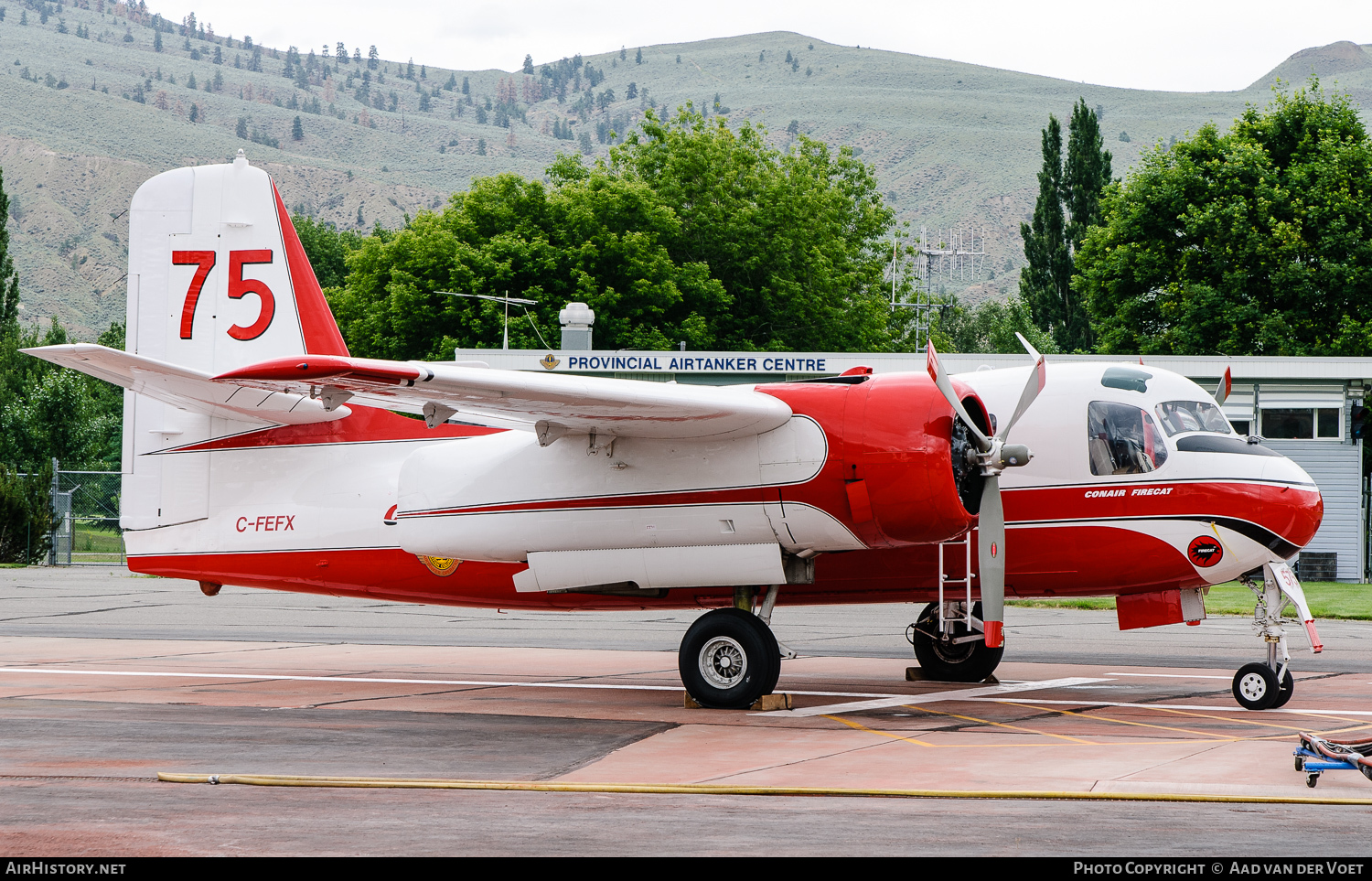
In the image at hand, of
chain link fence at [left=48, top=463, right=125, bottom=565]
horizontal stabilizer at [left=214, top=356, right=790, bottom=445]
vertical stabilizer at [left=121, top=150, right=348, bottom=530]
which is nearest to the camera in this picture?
horizontal stabilizer at [left=214, top=356, right=790, bottom=445]

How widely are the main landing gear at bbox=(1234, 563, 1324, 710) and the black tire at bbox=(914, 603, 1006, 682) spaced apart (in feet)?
10.6

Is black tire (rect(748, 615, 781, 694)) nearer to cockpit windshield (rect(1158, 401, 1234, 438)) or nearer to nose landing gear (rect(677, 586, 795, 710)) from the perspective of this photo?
nose landing gear (rect(677, 586, 795, 710))

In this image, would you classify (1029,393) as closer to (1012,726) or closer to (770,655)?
(1012,726)

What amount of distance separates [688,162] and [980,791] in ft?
195

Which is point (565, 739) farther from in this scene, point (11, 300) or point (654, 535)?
point (11, 300)

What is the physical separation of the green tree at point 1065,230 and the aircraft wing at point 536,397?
216 ft

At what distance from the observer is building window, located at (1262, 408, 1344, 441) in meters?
39.3

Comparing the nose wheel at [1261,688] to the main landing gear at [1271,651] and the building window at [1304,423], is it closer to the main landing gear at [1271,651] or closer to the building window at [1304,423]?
the main landing gear at [1271,651]

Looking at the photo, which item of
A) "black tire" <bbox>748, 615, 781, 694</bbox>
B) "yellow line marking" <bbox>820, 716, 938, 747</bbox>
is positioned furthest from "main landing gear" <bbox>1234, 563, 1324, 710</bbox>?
"black tire" <bbox>748, 615, 781, 694</bbox>

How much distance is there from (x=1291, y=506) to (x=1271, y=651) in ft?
5.57

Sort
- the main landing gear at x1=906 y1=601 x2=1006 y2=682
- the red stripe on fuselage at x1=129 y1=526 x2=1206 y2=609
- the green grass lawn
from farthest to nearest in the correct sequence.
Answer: the green grass lawn
the main landing gear at x1=906 y1=601 x2=1006 y2=682
the red stripe on fuselage at x1=129 y1=526 x2=1206 y2=609

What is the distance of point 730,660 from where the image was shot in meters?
13.8

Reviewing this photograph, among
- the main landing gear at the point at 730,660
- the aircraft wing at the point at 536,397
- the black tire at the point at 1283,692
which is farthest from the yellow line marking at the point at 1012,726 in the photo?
the aircraft wing at the point at 536,397

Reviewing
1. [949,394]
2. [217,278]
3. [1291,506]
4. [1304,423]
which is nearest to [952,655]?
[1291,506]
